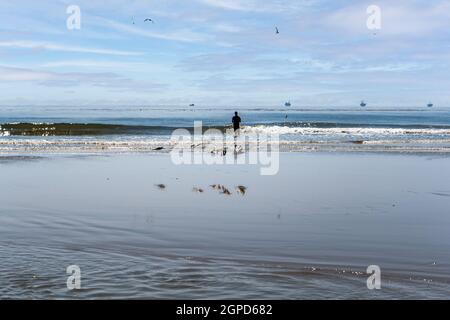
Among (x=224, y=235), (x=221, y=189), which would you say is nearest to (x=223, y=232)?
(x=224, y=235)

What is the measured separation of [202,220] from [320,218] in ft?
7.42

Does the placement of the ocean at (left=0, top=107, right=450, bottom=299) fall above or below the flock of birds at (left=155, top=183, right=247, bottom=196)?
below

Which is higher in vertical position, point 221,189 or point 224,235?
point 221,189

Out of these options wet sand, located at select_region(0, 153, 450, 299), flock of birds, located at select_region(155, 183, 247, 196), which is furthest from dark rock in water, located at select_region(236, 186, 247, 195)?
wet sand, located at select_region(0, 153, 450, 299)

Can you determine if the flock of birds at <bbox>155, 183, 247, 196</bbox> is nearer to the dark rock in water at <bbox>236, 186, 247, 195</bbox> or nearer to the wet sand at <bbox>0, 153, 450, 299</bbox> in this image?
the dark rock in water at <bbox>236, 186, 247, 195</bbox>

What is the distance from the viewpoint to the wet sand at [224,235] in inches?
277

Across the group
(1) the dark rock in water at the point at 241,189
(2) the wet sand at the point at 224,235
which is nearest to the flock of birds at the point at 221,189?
(1) the dark rock in water at the point at 241,189

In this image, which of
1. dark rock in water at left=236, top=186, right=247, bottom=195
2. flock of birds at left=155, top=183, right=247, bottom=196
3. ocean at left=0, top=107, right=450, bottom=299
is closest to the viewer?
ocean at left=0, top=107, right=450, bottom=299

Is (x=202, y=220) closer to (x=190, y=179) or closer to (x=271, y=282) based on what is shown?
(x=271, y=282)

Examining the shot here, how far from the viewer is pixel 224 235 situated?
9758 millimetres

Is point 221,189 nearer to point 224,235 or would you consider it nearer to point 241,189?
point 241,189

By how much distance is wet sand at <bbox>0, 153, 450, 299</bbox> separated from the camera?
7.03 m

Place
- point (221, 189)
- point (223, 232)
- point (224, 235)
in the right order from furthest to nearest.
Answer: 1. point (221, 189)
2. point (223, 232)
3. point (224, 235)

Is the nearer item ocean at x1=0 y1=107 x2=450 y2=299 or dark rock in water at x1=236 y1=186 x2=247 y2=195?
ocean at x1=0 y1=107 x2=450 y2=299
